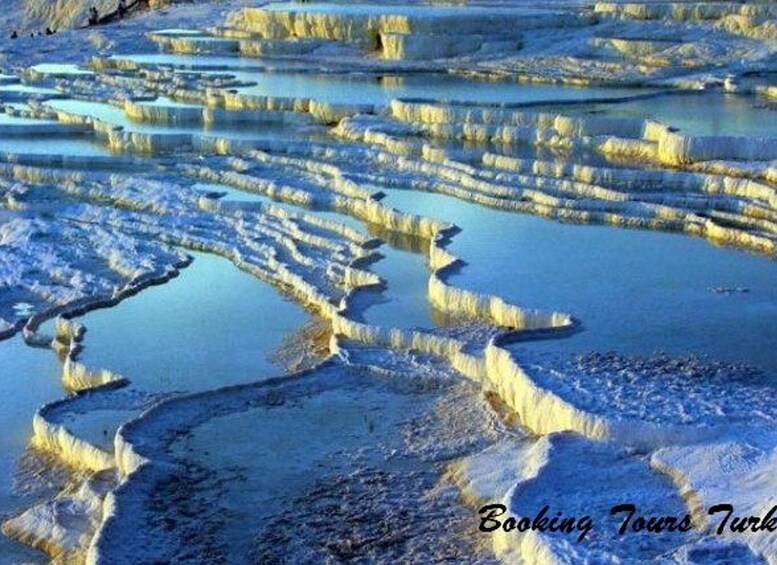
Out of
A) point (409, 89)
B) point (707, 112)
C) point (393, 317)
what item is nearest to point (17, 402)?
point (393, 317)

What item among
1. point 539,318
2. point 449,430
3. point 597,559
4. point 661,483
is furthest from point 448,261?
point 597,559

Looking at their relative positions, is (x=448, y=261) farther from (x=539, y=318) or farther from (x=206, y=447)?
(x=206, y=447)

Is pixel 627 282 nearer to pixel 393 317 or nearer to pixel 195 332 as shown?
pixel 393 317

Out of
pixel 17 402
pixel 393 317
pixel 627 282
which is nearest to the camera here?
pixel 17 402

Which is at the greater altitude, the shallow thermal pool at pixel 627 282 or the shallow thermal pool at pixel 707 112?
the shallow thermal pool at pixel 707 112

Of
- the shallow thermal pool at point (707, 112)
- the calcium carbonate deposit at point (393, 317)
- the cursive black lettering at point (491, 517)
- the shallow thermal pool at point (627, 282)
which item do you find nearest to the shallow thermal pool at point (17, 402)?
the calcium carbonate deposit at point (393, 317)

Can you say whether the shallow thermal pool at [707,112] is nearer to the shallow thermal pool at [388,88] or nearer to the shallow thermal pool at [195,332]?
the shallow thermal pool at [388,88]

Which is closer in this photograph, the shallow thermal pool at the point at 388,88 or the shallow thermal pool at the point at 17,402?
the shallow thermal pool at the point at 17,402

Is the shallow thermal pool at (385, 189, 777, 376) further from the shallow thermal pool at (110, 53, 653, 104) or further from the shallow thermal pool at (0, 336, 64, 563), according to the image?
the shallow thermal pool at (110, 53, 653, 104)
